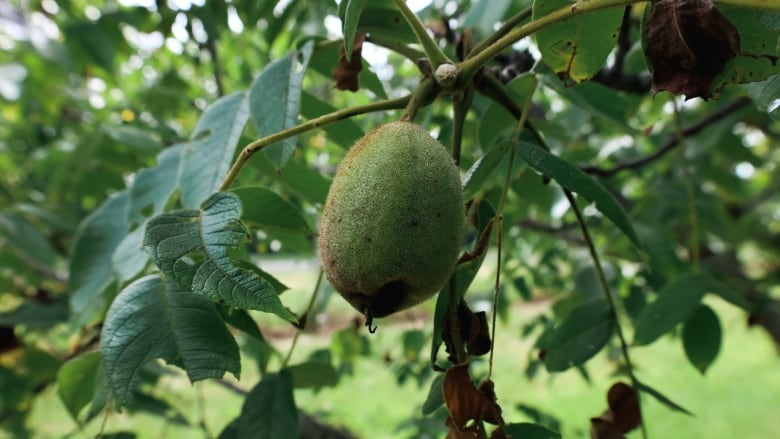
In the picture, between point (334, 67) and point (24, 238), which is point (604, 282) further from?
point (24, 238)

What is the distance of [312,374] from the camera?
1645mm

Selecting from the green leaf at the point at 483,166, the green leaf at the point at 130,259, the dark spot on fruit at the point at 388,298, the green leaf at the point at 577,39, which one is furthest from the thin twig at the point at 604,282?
the green leaf at the point at 130,259

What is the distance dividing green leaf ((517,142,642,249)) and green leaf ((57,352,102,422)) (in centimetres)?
102

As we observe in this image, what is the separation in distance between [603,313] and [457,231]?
794 mm

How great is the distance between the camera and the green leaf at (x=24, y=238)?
2402mm

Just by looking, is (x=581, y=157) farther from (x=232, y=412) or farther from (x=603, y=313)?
(x=232, y=412)

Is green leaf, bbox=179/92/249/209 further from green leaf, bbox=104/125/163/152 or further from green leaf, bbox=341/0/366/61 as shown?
green leaf, bbox=104/125/163/152

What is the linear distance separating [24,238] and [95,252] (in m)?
0.81

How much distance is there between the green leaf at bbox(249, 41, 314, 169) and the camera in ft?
4.12

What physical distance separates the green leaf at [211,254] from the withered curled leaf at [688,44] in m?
0.69

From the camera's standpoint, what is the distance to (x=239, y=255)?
1189 mm

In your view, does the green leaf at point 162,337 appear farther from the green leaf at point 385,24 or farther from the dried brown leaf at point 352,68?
the green leaf at point 385,24

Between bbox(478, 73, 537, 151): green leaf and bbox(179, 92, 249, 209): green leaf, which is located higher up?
bbox(478, 73, 537, 151): green leaf

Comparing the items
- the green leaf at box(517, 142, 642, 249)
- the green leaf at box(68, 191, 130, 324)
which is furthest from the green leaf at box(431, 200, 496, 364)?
the green leaf at box(68, 191, 130, 324)
